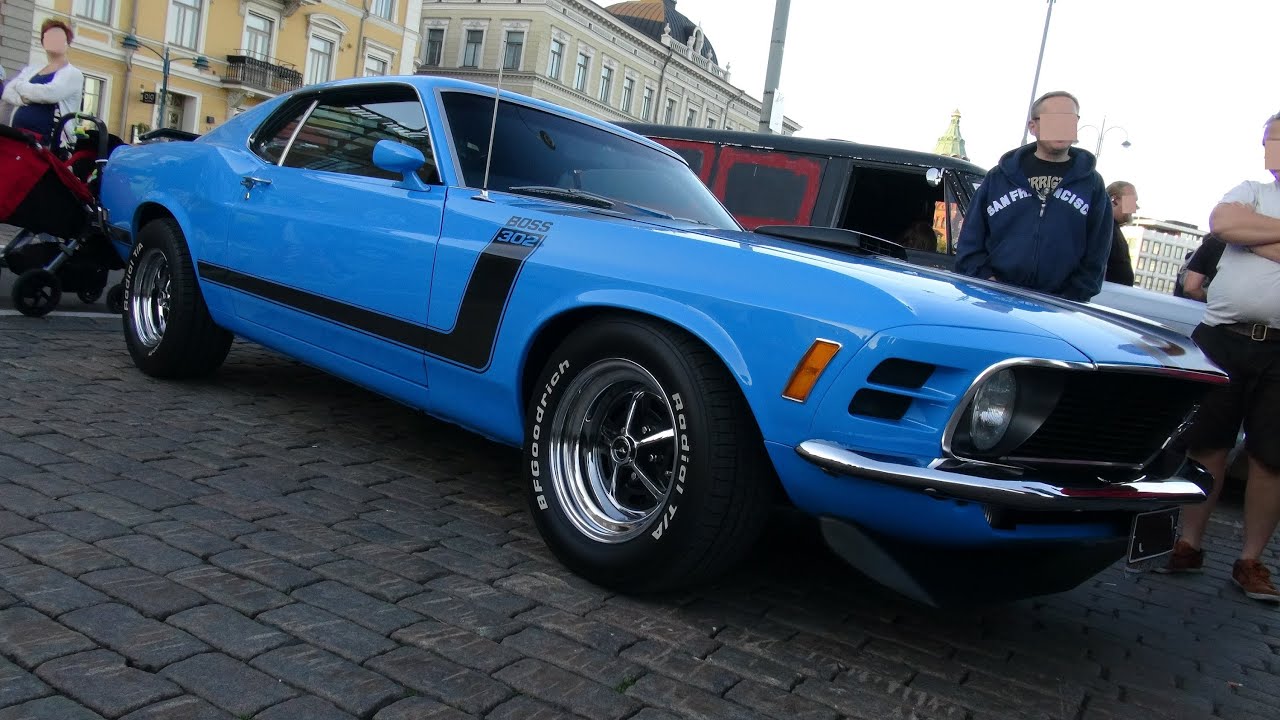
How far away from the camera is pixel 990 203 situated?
4.23 m

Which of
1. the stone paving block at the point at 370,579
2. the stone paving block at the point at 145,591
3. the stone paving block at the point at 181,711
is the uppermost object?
the stone paving block at the point at 370,579

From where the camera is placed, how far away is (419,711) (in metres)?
2.01

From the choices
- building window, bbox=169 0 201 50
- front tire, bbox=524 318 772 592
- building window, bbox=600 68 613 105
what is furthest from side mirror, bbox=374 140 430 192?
building window, bbox=600 68 613 105

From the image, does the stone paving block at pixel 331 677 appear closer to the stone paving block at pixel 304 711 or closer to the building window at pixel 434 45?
the stone paving block at pixel 304 711

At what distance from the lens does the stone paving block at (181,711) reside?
187cm

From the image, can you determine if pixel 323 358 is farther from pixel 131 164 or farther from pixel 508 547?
pixel 131 164

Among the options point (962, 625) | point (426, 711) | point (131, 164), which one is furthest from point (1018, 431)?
point (131, 164)

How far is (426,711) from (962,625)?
1.75 metres

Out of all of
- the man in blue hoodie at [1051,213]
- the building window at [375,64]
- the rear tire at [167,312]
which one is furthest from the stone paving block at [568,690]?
the building window at [375,64]

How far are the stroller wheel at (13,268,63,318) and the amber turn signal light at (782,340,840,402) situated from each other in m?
5.10

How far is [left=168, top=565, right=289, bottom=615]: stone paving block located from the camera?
241cm

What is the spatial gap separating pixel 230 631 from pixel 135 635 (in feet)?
0.61

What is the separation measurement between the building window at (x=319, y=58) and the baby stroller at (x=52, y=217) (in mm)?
34608

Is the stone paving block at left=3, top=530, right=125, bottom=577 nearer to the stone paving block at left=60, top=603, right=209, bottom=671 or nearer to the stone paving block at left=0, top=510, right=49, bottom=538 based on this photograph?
the stone paving block at left=0, top=510, right=49, bottom=538
